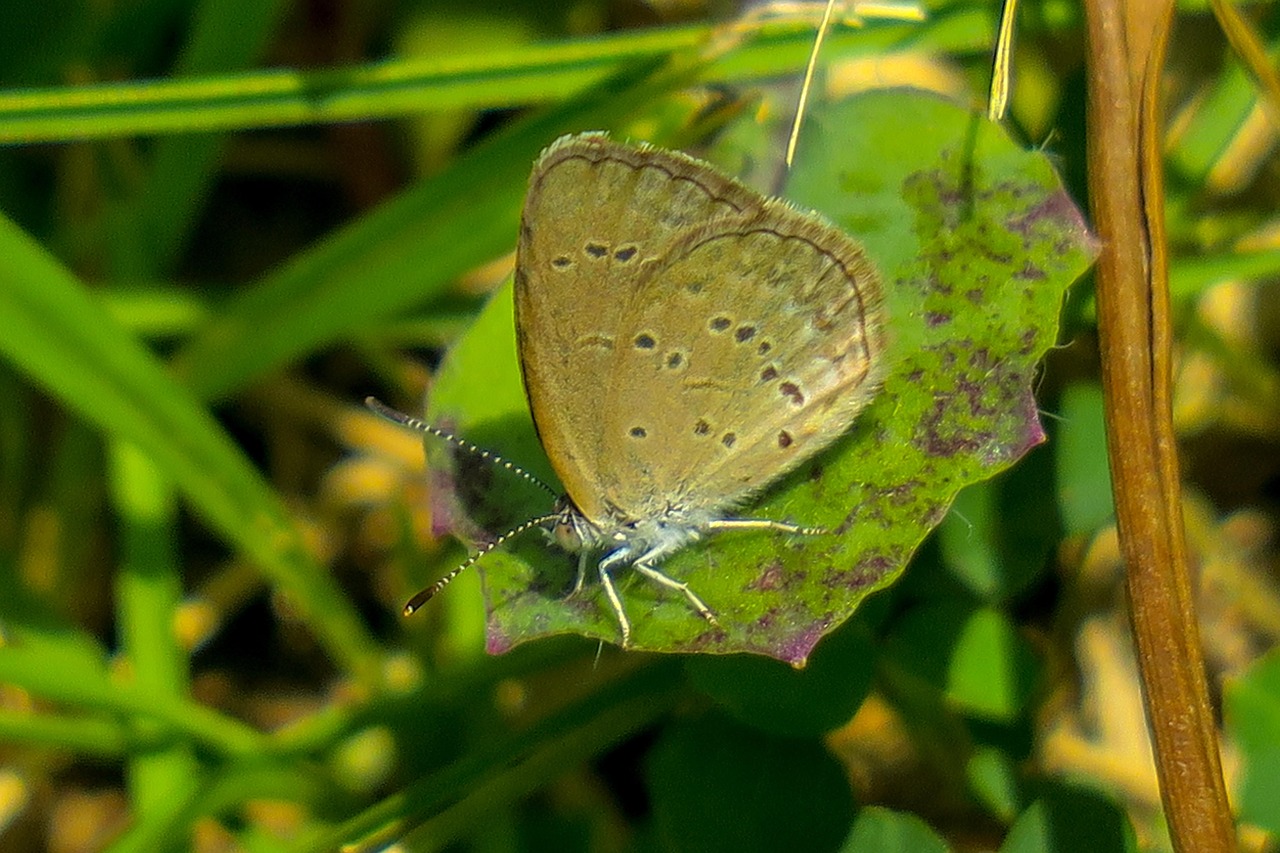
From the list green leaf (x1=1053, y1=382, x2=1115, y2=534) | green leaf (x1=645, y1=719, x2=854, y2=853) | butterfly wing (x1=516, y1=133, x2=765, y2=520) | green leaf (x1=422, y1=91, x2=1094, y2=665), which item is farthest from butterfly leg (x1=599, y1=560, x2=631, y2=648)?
green leaf (x1=1053, y1=382, x2=1115, y2=534)

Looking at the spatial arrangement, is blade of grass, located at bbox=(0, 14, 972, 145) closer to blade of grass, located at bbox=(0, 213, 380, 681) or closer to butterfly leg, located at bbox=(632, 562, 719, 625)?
blade of grass, located at bbox=(0, 213, 380, 681)

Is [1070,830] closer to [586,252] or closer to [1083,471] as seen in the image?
[1083,471]

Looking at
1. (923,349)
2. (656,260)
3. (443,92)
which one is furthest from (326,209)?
(923,349)

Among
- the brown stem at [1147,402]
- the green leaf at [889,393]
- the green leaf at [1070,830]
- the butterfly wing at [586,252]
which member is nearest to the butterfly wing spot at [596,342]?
the butterfly wing at [586,252]

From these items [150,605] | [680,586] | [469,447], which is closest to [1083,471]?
[680,586]

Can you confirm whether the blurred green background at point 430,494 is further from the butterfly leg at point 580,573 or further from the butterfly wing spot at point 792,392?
the butterfly wing spot at point 792,392

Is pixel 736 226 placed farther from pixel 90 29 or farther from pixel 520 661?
pixel 90 29
